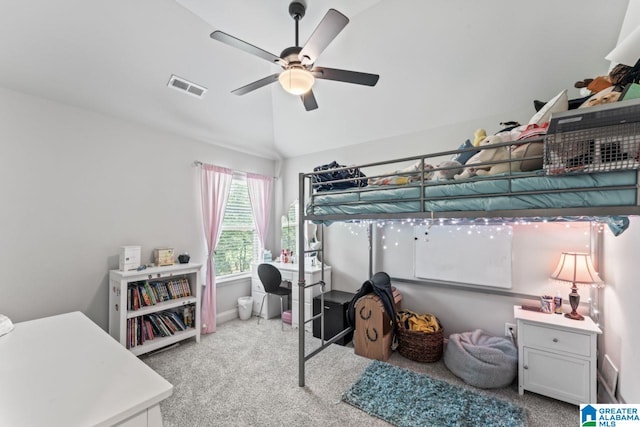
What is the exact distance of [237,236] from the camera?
401 centimetres

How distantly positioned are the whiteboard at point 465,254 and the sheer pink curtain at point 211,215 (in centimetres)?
255

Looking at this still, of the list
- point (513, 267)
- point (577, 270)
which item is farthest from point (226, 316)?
point (577, 270)

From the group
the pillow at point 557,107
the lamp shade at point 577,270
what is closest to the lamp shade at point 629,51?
the pillow at point 557,107

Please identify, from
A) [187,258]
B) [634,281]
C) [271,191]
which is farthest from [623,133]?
[271,191]

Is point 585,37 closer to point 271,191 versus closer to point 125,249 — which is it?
point 271,191

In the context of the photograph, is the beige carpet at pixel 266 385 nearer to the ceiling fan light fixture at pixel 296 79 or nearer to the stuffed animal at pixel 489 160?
the stuffed animal at pixel 489 160

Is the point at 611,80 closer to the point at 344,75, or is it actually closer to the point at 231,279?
the point at 344,75

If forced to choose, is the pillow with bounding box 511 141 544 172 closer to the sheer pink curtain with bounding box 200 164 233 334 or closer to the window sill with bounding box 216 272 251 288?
the sheer pink curtain with bounding box 200 164 233 334

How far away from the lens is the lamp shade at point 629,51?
165 cm

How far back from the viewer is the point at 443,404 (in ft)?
6.59

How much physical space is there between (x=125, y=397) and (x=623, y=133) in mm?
2230

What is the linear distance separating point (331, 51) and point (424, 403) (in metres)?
3.19

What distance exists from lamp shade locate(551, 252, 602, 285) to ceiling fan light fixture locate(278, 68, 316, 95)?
2542mm

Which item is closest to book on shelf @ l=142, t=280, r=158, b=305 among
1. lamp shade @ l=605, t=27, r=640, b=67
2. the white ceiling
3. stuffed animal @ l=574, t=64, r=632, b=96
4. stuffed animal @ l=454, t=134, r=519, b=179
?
the white ceiling
